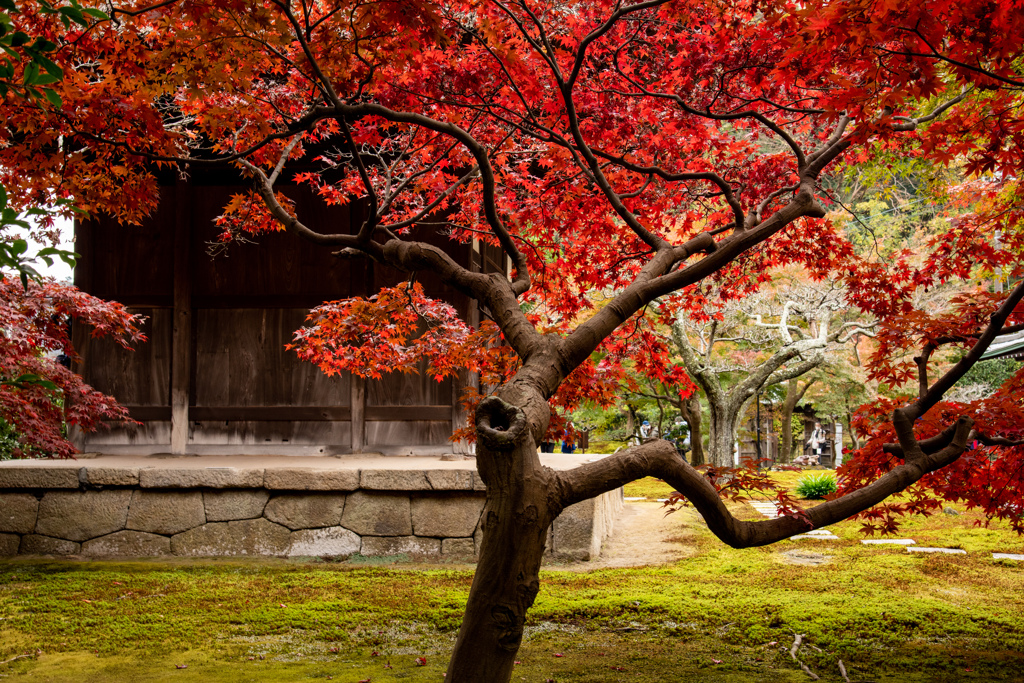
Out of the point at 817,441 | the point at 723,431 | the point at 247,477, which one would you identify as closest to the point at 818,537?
the point at 723,431

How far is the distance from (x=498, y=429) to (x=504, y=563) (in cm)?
54

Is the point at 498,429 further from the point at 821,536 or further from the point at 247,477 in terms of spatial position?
the point at 821,536

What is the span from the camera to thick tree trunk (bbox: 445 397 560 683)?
292 centimetres

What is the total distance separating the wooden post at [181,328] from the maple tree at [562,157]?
8.55ft

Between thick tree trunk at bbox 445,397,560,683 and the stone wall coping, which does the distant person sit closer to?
the stone wall coping

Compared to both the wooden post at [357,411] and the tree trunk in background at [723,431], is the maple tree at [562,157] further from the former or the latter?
the tree trunk in background at [723,431]

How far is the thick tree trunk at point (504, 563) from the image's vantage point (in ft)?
9.59

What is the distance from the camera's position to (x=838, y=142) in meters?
4.79

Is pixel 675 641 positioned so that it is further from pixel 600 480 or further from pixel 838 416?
pixel 838 416

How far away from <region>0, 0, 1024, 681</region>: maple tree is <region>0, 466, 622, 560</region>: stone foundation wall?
1341mm

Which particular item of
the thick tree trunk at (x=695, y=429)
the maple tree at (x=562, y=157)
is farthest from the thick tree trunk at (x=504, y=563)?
the thick tree trunk at (x=695, y=429)

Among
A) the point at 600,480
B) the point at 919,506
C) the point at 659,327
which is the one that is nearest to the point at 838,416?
the point at 659,327

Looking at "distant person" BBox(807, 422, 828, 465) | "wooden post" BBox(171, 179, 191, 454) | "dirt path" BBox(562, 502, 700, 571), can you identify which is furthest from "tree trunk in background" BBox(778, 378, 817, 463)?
"wooden post" BBox(171, 179, 191, 454)

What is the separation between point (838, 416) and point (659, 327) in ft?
30.0
